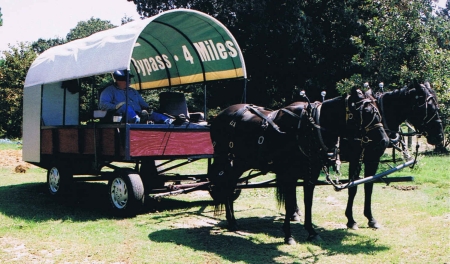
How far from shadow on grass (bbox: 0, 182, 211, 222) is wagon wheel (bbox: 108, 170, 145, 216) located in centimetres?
27

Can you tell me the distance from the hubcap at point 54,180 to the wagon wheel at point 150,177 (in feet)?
6.21

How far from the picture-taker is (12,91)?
3212 centimetres

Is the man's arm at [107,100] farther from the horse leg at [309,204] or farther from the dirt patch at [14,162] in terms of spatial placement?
the dirt patch at [14,162]

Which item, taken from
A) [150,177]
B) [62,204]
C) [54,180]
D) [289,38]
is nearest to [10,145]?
[289,38]

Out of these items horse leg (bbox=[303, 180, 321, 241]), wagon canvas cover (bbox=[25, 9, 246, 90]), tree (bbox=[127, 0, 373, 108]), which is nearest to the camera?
horse leg (bbox=[303, 180, 321, 241])

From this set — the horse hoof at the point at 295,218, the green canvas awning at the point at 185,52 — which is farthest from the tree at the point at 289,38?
the horse hoof at the point at 295,218

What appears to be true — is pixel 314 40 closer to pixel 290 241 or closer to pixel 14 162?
pixel 14 162

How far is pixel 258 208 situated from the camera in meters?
8.71

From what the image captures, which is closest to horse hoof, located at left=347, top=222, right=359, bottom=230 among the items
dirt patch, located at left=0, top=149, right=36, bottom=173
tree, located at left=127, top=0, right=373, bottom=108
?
dirt patch, located at left=0, top=149, right=36, bottom=173

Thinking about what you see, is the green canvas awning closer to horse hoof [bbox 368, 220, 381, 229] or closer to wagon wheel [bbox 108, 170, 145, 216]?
wagon wheel [bbox 108, 170, 145, 216]

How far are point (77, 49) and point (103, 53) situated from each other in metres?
1.18

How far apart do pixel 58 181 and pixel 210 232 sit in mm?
4280

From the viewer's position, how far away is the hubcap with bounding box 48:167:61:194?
31.6ft

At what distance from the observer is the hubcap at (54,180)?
9.63 meters
